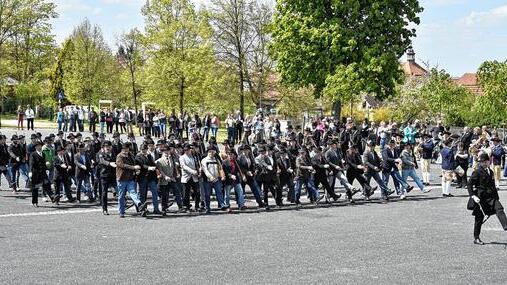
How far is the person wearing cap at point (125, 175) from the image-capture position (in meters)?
16.4

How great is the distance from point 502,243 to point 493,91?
37.0 meters

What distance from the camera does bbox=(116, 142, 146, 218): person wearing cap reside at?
1642cm

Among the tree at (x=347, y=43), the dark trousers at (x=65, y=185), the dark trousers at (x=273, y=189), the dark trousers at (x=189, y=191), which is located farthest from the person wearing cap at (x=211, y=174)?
the tree at (x=347, y=43)

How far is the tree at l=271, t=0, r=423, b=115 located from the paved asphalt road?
22155 millimetres

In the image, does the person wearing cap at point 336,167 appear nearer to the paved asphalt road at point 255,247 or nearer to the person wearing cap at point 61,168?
the paved asphalt road at point 255,247

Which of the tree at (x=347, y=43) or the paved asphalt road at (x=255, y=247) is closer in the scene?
the paved asphalt road at (x=255, y=247)

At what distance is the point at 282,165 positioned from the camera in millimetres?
18984

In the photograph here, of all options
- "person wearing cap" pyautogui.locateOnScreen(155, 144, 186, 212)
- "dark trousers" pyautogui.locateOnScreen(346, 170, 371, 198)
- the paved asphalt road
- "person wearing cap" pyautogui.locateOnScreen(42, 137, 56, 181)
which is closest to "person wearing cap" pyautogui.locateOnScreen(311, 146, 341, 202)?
"dark trousers" pyautogui.locateOnScreen(346, 170, 371, 198)

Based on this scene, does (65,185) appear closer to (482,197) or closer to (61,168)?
(61,168)

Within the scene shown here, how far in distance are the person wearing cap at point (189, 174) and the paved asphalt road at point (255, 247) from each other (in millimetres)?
838

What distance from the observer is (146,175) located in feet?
55.6

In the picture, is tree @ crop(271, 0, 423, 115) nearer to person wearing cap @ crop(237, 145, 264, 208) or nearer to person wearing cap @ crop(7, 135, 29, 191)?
person wearing cap @ crop(237, 145, 264, 208)

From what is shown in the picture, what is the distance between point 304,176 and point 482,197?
262 inches

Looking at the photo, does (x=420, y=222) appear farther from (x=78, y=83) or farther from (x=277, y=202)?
(x=78, y=83)
